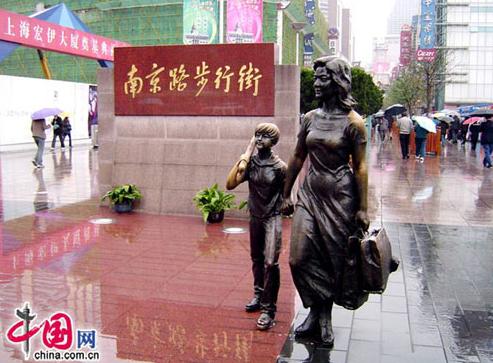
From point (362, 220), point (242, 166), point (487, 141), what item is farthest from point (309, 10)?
point (362, 220)

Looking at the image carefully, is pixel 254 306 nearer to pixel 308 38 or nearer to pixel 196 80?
pixel 196 80

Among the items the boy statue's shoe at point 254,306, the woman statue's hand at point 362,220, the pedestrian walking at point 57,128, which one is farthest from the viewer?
the pedestrian walking at point 57,128

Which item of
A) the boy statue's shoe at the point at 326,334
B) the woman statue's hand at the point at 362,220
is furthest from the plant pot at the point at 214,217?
the woman statue's hand at the point at 362,220

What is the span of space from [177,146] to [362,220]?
616cm

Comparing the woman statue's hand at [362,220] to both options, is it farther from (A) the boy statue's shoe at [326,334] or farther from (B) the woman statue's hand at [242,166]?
(B) the woman statue's hand at [242,166]

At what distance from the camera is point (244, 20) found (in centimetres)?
3666

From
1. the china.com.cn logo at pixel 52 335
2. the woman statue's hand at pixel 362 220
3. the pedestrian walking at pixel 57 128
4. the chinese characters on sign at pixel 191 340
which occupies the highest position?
the pedestrian walking at pixel 57 128

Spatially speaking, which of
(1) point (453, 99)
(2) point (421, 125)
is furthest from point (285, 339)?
(1) point (453, 99)

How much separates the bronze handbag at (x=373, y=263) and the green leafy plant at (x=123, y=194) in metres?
6.33

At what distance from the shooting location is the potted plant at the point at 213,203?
29.2 feet

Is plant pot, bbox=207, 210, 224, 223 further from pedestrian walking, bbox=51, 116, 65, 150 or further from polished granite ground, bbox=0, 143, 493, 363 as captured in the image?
pedestrian walking, bbox=51, 116, 65, 150

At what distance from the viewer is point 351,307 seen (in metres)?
4.07

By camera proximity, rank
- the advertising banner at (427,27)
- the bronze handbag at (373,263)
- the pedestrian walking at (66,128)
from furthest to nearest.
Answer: the advertising banner at (427,27) → the pedestrian walking at (66,128) → the bronze handbag at (373,263)

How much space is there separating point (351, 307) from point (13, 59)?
53.4 meters
